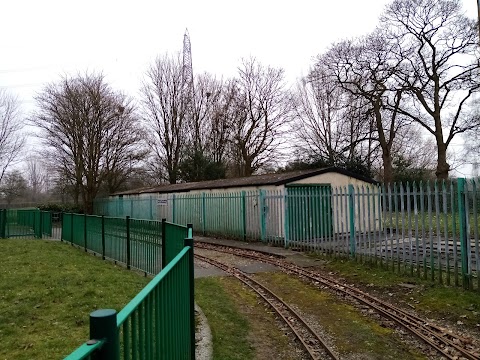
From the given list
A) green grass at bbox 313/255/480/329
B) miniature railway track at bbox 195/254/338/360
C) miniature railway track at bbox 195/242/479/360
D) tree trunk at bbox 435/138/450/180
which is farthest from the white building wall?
tree trunk at bbox 435/138/450/180

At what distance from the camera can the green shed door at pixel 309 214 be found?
12.8 metres

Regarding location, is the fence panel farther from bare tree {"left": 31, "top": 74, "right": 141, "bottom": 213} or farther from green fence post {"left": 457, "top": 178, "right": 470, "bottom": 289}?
bare tree {"left": 31, "top": 74, "right": 141, "bottom": 213}

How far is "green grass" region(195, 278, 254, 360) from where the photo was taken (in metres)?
4.95

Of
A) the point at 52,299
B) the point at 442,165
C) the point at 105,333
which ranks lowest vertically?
the point at 52,299

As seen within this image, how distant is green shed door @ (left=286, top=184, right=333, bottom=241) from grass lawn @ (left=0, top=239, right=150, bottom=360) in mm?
6125

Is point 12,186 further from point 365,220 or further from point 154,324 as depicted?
point 154,324

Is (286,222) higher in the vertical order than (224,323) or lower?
higher

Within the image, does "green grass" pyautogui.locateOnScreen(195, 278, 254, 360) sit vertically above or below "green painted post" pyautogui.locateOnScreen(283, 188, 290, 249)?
below

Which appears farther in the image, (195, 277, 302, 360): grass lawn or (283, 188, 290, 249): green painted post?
(283, 188, 290, 249): green painted post

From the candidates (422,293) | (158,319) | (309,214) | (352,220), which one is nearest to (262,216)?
(309,214)

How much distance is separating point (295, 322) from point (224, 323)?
1104 millimetres

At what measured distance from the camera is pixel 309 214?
13391mm

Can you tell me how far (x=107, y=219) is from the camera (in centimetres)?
1178

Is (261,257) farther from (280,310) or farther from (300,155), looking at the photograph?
(300,155)
